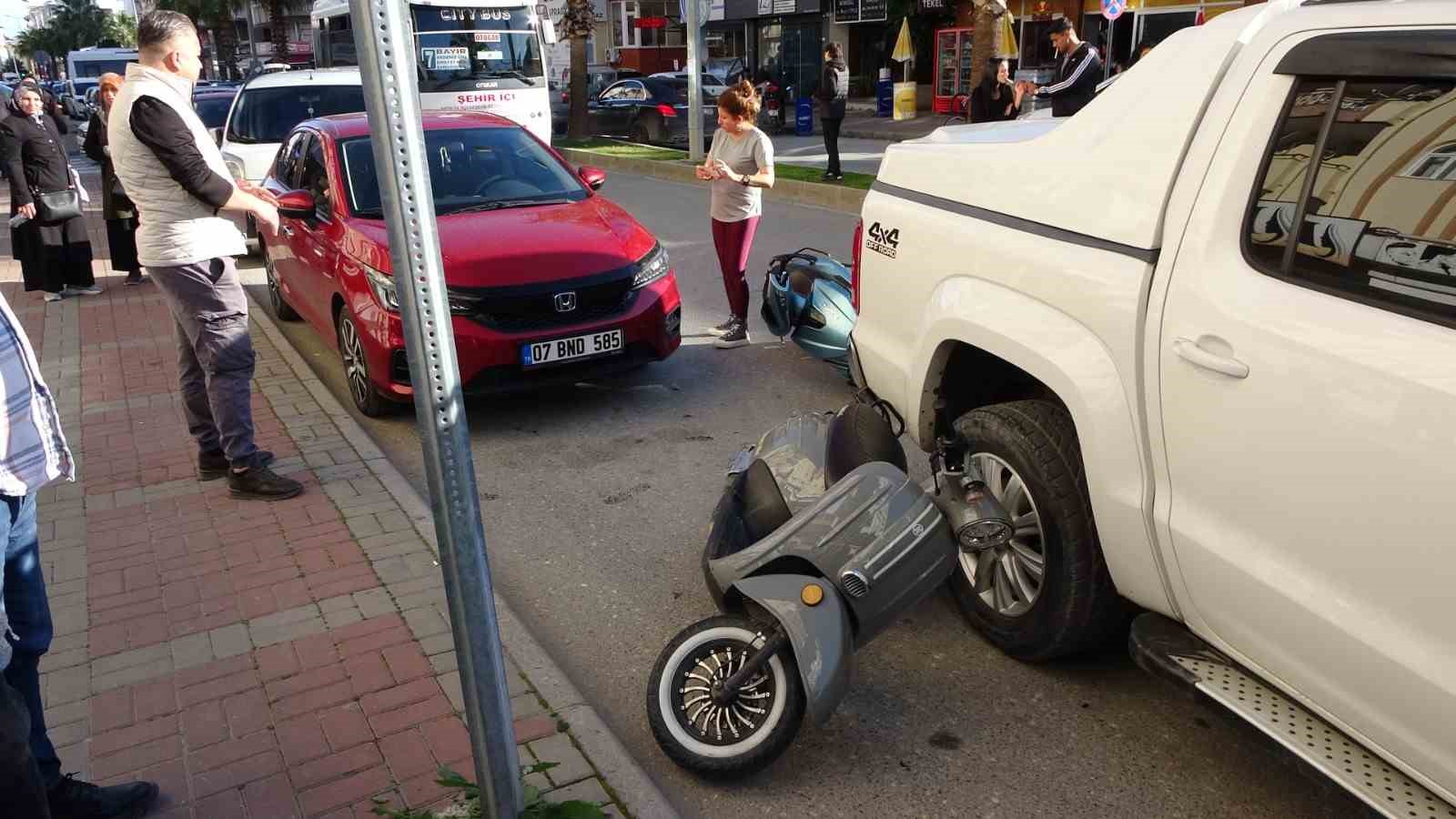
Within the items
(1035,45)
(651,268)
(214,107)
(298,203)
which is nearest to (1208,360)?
(651,268)

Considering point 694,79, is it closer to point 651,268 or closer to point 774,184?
point 774,184

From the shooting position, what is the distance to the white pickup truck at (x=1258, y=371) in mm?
2229

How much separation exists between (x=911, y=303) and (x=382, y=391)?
131 inches

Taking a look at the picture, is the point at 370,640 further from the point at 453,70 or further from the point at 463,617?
the point at 453,70

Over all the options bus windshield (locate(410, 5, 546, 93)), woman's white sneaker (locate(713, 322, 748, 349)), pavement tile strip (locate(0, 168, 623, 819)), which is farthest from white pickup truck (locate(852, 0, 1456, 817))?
bus windshield (locate(410, 5, 546, 93))

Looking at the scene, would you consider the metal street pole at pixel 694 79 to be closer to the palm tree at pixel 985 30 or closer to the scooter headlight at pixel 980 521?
the palm tree at pixel 985 30

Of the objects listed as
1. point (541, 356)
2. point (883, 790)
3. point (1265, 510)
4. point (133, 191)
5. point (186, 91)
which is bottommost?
point (883, 790)

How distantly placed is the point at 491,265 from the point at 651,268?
3.28 feet

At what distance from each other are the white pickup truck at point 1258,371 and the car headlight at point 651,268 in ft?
10.2

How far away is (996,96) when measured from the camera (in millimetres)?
13578

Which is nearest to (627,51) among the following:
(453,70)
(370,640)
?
(453,70)

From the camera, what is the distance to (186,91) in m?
4.74

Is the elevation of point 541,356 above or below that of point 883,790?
above

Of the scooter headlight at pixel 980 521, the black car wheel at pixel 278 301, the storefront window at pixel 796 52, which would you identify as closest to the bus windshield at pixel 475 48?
the black car wheel at pixel 278 301
